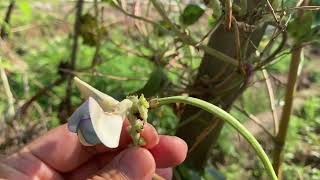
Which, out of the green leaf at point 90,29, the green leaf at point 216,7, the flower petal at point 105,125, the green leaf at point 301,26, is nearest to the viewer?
the flower petal at point 105,125

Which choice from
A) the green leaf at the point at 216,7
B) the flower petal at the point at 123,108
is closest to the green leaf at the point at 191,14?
the green leaf at the point at 216,7

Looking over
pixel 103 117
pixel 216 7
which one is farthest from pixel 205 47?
pixel 103 117

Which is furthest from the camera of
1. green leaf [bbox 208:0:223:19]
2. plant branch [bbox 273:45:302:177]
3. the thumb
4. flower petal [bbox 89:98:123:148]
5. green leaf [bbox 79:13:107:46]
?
green leaf [bbox 79:13:107:46]

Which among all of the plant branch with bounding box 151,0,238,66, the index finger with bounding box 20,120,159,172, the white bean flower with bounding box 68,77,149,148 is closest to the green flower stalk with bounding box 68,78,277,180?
the white bean flower with bounding box 68,77,149,148

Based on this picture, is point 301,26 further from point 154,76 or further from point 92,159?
point 92,159

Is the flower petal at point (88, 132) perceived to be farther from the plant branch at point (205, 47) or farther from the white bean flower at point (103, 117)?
the plant branch at point (205, 47)

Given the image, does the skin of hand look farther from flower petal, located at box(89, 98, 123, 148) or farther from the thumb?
flower petal, located at box(89, 98, 123, 148)
